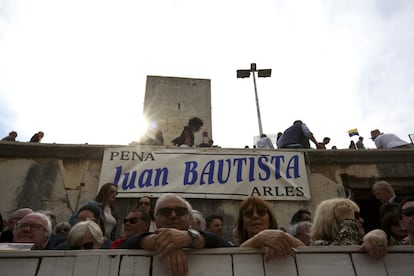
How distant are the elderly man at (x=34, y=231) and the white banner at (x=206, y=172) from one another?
2493 mm

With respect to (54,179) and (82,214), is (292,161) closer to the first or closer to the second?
(82,214)

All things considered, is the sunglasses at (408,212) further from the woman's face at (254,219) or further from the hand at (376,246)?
the woman's face at (254,219)

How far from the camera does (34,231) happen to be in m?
3.05

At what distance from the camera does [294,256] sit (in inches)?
82.3

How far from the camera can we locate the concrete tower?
1141 centimetres

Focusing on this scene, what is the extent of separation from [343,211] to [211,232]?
1068 millimetres

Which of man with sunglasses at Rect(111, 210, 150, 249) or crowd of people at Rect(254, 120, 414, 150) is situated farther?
crowd of people at Rect(254, 120, 414, 150)

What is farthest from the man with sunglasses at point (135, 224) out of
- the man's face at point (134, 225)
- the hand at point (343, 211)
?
the hand at point (343, 211)

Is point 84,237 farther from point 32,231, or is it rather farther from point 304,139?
point 304,139

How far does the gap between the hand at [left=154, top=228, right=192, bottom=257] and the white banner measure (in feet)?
11.9

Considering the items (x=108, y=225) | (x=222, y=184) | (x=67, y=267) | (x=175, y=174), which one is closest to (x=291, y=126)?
(x=222, y=184)

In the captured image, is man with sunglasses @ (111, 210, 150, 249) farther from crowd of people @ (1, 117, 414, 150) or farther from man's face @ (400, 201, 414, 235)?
crowd of people @ (1, 117, 414, 150)

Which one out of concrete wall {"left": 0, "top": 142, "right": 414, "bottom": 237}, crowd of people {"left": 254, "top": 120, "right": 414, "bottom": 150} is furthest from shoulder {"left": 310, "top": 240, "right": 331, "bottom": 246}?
crowd of people {"left": 254, "top": 120, "right": 414, "bottom": 150}

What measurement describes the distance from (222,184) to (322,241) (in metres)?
3.47
